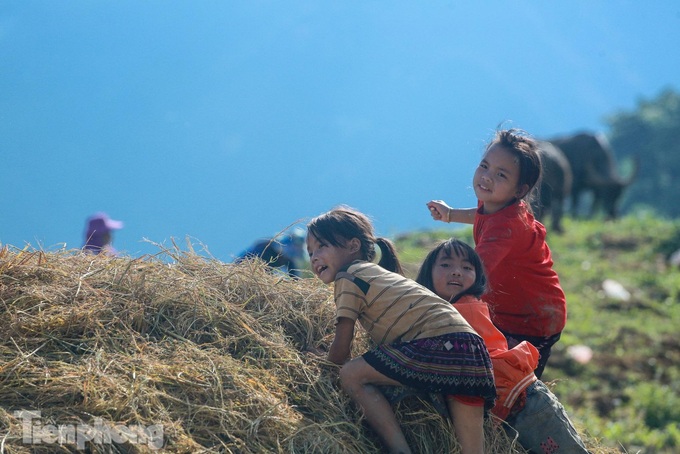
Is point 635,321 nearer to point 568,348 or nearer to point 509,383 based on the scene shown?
point 568,348

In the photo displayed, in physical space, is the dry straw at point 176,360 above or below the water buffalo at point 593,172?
below

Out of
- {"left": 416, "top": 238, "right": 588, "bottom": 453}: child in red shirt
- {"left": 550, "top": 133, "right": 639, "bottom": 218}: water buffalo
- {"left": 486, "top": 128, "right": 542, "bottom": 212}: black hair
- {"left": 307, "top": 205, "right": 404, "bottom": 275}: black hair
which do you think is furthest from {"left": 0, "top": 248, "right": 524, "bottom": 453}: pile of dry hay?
{"left": 550, "top": 133, "right": 639, "bottom": 218}: water buffalo

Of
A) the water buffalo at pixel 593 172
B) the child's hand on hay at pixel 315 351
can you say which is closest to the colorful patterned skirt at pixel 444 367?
the child's hand on hay at pixel 315 351

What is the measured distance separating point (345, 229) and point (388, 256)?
0.29 metres

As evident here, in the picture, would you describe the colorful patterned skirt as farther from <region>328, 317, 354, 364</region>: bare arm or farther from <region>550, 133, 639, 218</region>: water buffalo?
<region>550, 133, 639, 218</region>: water buffalo

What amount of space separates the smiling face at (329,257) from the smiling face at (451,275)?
1.38ft

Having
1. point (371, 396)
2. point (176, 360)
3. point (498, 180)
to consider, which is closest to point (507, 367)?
point (371, 396)

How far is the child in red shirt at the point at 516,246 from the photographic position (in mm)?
4531

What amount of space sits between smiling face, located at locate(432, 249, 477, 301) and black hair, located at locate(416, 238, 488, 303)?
0.04 feet

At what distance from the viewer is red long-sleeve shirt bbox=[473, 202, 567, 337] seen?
14.8 feet

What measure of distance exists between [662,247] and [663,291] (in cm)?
252

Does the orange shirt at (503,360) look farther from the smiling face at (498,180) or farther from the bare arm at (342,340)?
the smiling face at (498,180)

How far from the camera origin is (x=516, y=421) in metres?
4.09

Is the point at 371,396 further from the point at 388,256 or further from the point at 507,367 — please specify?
the point at 388,256
